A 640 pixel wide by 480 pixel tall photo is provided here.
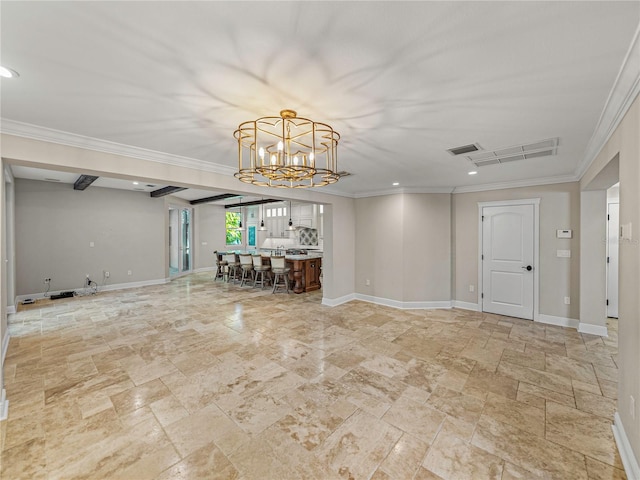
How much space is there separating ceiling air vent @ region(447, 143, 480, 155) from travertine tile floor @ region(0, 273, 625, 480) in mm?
2535

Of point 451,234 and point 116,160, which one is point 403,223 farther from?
point 116,160

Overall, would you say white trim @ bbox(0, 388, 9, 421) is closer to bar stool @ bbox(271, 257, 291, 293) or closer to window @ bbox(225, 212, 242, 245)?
bar stool @ bbox(271, 257, 291, 293)

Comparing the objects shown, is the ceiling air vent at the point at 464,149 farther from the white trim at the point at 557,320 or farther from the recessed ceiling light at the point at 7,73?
the recessed ceiling light at the point at 7,73

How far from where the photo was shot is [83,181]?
18.7 feet

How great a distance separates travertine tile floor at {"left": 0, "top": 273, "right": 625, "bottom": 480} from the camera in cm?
188

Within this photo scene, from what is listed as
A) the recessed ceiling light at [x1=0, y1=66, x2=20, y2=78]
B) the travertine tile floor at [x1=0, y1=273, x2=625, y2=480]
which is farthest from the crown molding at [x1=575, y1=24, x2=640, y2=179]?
the recessed ceiling light at [x1=0, y1=66, x2=20, y2=78]

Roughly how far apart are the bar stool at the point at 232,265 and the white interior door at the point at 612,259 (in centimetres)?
834

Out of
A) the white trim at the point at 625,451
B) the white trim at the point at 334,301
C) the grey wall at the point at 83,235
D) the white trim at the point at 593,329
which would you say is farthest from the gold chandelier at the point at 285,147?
the grey wall at the point at 83,235

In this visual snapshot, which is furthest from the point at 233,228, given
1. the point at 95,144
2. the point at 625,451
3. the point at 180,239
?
the point at 625,451

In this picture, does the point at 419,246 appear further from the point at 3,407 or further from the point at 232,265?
the point at 3,407

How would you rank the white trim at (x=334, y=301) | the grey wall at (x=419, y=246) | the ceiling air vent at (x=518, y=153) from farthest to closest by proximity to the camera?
the white trim at (x=334, y=301)
the grey wall at (x=419, y=246)
the ceiling air vent at (x=518, y=153)

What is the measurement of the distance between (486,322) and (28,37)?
19.9ft

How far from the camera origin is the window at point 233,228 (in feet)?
38.3

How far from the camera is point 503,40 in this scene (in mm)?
1427
